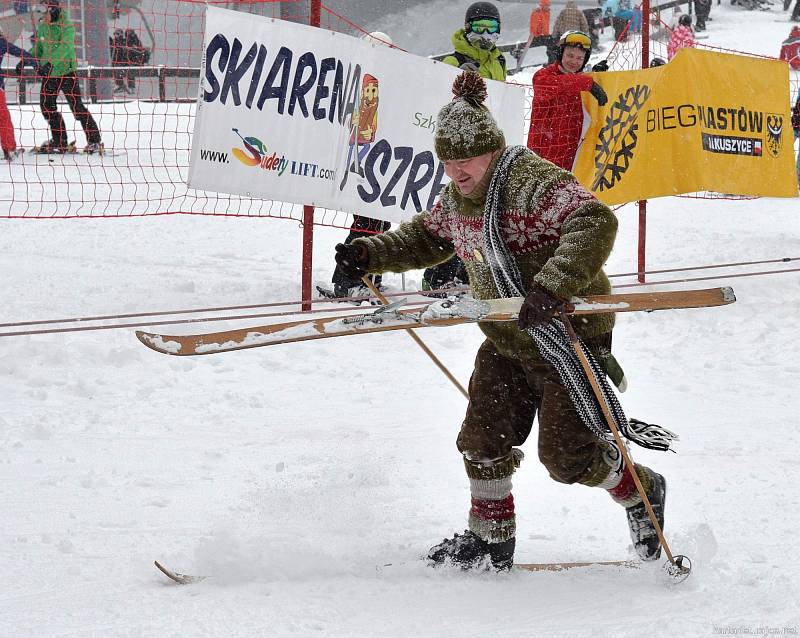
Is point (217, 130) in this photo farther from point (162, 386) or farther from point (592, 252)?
point (592, 252)

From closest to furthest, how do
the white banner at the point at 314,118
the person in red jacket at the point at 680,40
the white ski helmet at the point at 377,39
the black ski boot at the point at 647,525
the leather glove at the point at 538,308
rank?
the leather glove at the point at 538,308, the black ski boot at the point at 647,525, the white banner at the point at 314,118, the white ski helmet at the point at 377,39, the person in red jacket at the point at 680,40

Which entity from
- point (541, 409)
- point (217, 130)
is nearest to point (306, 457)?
point (541, 409)

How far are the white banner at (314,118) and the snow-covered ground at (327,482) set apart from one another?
93 centimetres

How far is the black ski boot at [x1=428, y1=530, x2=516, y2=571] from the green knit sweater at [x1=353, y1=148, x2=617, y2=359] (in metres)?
0.68

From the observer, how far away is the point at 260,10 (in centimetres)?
Result: 2088

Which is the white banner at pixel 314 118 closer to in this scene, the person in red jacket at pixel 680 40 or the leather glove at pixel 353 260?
the person in red jacket at pixel 680 40

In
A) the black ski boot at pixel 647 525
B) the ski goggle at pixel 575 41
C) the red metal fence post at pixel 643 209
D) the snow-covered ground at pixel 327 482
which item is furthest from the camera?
the red metal fence post at pixel 643 209

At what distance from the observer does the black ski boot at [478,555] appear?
3.43m

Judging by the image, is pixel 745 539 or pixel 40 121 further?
pixel 40 121

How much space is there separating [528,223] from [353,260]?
0.73 metres

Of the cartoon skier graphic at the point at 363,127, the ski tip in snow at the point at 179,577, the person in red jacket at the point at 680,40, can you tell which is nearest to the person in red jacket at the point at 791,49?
the person in red jacket at the point at 680,40

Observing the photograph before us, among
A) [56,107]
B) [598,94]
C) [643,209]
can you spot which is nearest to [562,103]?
[598,94]

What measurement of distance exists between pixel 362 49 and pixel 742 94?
3065 millimetres

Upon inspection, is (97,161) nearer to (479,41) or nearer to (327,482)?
(479,41)
